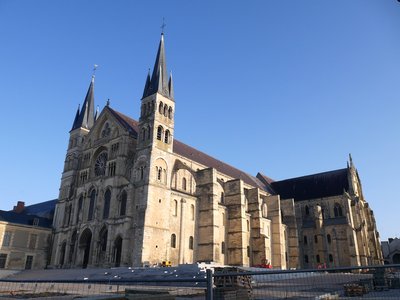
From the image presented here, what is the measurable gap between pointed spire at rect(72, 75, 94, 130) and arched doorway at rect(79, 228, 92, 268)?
587 inches

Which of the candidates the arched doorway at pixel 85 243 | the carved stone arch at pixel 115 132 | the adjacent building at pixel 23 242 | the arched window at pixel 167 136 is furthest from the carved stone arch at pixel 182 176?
the adjacent building at pixel 23 242

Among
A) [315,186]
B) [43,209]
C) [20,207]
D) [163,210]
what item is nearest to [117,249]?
[163,210]

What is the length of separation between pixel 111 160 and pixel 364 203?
138ft

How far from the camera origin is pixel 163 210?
112ft

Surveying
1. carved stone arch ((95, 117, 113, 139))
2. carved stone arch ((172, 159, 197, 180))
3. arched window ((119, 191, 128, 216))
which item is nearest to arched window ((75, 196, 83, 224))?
arched window ((119, 191, 128, 216))

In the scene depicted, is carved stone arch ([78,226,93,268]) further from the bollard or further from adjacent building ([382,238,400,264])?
adjacent building ([382,238,400,264])

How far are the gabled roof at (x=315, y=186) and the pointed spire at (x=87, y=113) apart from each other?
112 feet

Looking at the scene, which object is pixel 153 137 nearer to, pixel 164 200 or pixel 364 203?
pixel 164 200

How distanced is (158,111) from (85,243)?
16300 millimetres

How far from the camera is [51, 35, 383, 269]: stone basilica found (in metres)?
33.8

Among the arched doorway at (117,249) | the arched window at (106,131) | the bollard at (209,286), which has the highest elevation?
the arched window at (106,131)

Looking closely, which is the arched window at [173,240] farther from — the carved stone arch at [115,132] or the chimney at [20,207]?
the chimney at [20,207]

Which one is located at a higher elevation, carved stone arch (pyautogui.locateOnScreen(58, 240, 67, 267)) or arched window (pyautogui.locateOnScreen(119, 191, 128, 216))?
arched window (pyautogui.locateOnScreen(119, 191, 128, 216))

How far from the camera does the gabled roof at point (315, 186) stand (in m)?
54.2
